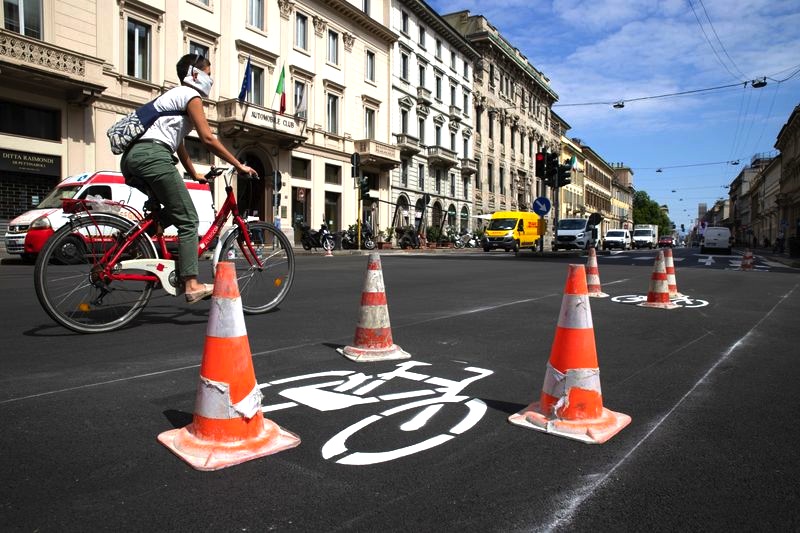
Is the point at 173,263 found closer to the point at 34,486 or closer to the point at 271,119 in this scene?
the point at 34,486

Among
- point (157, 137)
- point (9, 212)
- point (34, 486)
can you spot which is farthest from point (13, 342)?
point (9, 212)

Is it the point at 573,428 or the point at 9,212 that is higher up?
the point at 9,212

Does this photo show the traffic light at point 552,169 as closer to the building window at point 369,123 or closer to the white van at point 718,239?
the building window at point 369,123

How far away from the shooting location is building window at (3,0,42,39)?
740 inches

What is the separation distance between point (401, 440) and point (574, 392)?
0.87 m

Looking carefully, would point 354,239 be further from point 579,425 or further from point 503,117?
point 503,117

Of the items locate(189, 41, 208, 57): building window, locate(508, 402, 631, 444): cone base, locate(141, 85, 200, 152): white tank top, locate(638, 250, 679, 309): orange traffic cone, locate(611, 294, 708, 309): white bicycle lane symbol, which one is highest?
locate(189, 41, 208, 57): building window

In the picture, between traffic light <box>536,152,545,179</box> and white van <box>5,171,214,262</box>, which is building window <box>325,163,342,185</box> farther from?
white van <box>5,171,214,262</box>

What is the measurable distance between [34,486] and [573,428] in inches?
84.9

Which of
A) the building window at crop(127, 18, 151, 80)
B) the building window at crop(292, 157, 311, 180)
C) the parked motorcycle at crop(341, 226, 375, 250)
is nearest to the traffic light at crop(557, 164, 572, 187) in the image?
the parked motorcycle at crop(341, 226, 375, 250)

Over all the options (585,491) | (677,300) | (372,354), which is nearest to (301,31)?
(677,300)

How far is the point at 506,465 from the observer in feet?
7.59

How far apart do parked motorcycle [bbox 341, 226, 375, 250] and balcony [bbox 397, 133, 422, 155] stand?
32.2ft

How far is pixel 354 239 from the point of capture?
3059 centimetres
